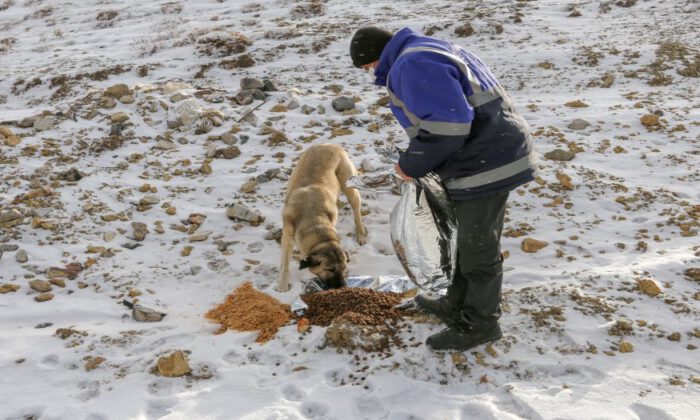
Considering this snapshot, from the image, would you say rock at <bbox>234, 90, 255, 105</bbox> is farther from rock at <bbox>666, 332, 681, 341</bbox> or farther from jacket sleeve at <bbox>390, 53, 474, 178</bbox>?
rock at <bbox>666, 332, 681, 341</bbox>

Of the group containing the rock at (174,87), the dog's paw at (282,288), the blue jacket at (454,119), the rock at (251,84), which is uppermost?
the blue jacket at (454,119)

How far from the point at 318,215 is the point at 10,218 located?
3502 mm

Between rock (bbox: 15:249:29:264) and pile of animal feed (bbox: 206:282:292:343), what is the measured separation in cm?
215

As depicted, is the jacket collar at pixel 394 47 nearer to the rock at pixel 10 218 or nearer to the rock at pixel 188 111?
the rock at pixel 10 218

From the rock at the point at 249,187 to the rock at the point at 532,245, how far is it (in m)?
3.37

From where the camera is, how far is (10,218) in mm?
5508

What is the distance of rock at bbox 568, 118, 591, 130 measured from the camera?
7547 mm

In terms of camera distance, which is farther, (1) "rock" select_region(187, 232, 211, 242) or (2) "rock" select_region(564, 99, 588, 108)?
(2) "rock" select_region(564, 99, 588, 108)

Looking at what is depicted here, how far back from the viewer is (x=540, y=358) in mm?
3459

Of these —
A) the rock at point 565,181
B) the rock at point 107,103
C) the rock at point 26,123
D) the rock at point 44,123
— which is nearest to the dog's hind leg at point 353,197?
the rock at point 565,181

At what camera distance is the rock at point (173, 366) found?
3555 millimetres

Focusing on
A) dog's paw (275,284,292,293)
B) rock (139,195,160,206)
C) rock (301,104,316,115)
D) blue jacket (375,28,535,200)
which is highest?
blue jacket (375,28,535,200)

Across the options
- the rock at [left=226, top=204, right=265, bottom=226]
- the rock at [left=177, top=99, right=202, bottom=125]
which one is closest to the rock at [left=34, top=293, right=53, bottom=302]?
the rock at [left=226, top=204, right=265, bottom=226]

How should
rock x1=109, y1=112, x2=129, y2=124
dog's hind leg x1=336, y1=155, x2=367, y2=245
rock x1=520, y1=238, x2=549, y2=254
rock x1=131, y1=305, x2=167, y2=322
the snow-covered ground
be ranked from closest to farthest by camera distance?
the snow-covered ground
rock x1=131, y1=305, x2=167, y2=322
rock x1=520, y1=238, x2=549, y2=254
dog's hind leg x1=336, y1=155, x2=367, y2=245
rock x1=109, y1=112, x2=129, y2=124
